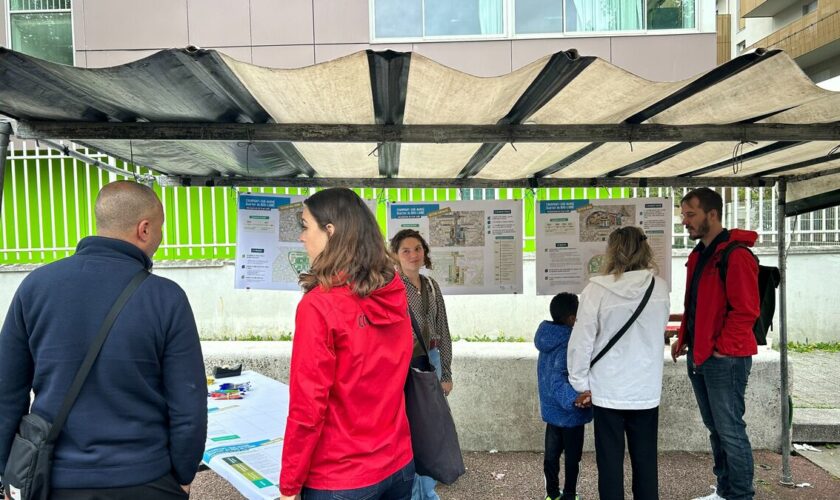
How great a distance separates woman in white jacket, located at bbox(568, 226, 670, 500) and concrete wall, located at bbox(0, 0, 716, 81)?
5.71 metres

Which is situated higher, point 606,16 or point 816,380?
point 606,16

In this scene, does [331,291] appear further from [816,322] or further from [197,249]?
[816,322]

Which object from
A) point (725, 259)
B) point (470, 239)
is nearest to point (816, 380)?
point (725, 259)

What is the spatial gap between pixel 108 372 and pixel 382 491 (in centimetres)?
94

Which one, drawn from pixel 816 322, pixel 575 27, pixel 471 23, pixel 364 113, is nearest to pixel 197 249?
pixel 471 23

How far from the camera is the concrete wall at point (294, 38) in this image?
8.27 m

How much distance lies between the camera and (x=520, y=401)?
16.3 ft

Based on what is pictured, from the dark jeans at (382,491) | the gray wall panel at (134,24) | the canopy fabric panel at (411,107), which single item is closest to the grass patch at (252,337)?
the canopy fabric panel at (411,107)

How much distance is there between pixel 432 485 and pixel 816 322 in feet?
24.2

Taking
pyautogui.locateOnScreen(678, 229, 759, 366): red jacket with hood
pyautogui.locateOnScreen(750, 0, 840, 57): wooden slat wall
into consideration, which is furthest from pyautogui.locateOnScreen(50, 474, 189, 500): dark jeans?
pyautogui.locateOnScreen(750, 0, 840, 57): wooden slat wall

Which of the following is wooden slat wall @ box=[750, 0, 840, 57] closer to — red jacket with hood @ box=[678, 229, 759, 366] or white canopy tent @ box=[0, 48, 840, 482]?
red jacket with hood @ box=[678, 229, 759, 366]

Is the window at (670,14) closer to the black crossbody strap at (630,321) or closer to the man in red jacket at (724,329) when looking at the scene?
the man in red jacket at (724,329)

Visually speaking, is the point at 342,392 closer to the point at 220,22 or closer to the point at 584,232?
the point at 584,232

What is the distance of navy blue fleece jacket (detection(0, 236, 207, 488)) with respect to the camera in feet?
5.74
